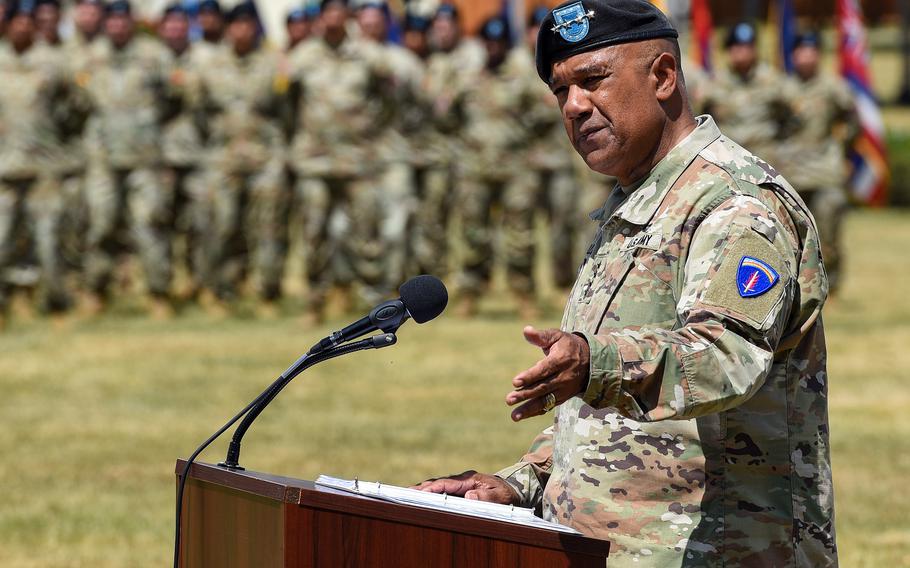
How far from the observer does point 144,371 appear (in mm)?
10500

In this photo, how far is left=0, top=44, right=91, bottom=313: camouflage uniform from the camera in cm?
1273

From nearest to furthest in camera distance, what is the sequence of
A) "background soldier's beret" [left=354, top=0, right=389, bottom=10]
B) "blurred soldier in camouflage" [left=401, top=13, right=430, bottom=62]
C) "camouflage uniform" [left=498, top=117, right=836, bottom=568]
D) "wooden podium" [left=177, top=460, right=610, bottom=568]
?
1. "wooden podium" [left=177, top=460, right=610, bottom=568]
2. "camouflage uniform" [left=498, top=117, right=836, bottom=568]
3. "background soldier's beret" [left=354, top=0, right=389, bottom=10]
4. "blurred soldier in camouflage" [left=401, top=13, right=430, bottom=62]

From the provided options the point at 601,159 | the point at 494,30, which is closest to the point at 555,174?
the point at 494,30

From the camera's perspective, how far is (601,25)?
2746mm

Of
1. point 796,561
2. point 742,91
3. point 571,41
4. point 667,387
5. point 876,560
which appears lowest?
point 876,560

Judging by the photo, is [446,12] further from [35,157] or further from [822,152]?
[35,157]

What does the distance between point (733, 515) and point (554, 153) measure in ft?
37.6

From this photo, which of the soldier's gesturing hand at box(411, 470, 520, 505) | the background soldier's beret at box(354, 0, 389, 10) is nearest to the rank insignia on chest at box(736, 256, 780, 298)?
the soldier's gesturing hand at box(411, 470, 520, 505)

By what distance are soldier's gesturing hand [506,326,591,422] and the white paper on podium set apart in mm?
258

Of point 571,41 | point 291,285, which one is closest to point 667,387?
point 571,41

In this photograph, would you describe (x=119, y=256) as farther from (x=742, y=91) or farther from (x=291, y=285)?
(x=742, y=91)

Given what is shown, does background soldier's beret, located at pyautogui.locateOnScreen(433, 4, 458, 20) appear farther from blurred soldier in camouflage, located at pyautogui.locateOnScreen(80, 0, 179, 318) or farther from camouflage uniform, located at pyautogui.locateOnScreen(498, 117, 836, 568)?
camouflage uniform, located at pyautogui.locateOnScreen(498, 117, 836, 568)

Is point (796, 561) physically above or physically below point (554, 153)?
below

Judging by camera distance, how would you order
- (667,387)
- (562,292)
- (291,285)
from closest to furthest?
(667,387)
(562,292)
(291,285)
